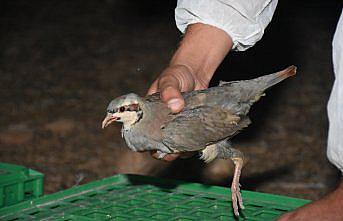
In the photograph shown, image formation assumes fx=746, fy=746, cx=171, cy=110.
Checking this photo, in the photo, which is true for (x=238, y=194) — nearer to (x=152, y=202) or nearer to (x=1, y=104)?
(x=152, y=202)

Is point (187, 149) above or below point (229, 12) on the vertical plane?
below

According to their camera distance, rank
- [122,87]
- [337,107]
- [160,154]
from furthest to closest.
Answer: [122,87] < [160,154] < [337,107]

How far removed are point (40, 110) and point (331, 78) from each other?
2.43 metres

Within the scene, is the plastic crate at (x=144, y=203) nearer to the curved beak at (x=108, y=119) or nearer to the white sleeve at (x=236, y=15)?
the curved beak at (x=108, y=119)

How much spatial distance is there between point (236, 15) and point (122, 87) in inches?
143

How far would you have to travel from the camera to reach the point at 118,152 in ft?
16.2

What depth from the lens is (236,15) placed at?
259cm

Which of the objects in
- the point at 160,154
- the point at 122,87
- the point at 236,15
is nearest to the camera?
the point at 160,154

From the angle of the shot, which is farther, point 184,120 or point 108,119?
point 184,120

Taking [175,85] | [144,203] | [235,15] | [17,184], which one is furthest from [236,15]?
[17,184]

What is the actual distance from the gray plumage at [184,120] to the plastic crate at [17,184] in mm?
473

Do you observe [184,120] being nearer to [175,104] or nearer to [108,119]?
[175,104]

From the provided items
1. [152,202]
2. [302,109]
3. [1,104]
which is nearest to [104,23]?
[1,104]

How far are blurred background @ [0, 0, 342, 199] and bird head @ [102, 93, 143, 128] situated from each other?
6.99 feet
